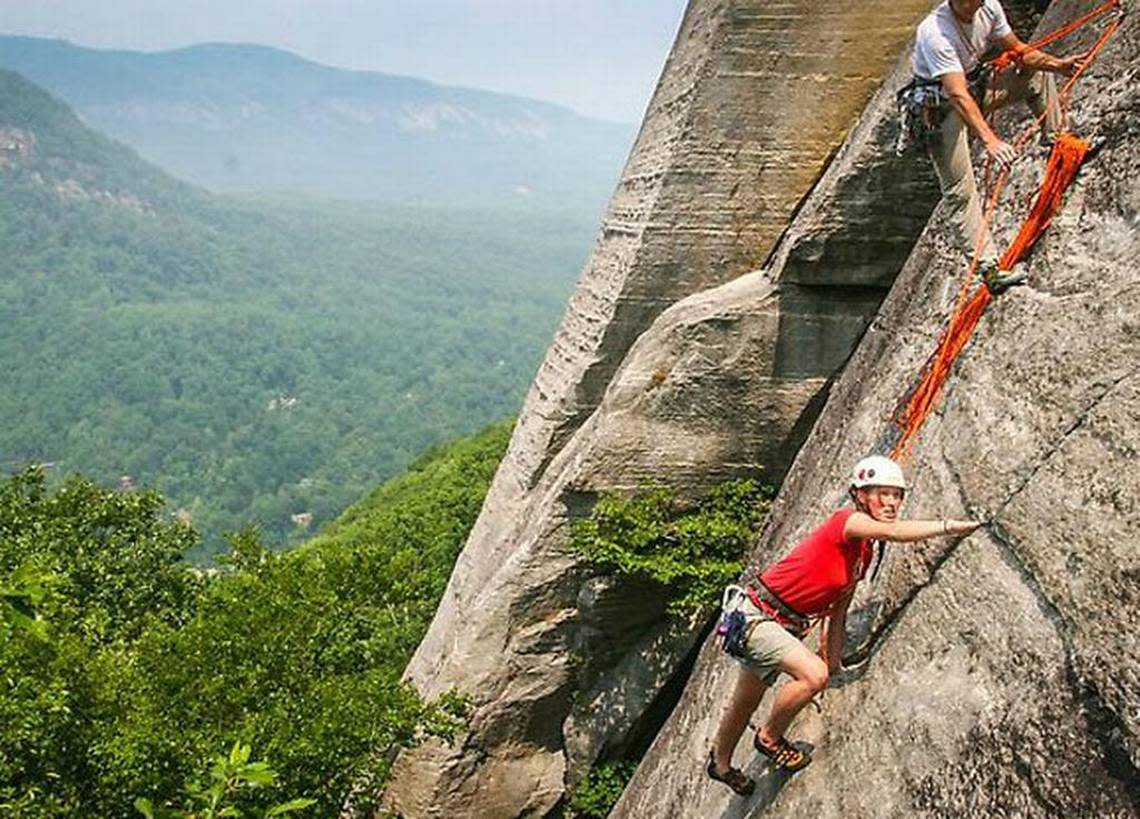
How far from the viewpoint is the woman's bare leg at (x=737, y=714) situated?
6789mm

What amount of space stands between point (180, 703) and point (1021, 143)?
11.3m

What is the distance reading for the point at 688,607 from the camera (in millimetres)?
13023

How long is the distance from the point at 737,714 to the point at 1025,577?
7.75ft

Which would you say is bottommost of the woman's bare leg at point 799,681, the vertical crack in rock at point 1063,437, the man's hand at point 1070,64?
the woman's bare leg at point 799,681

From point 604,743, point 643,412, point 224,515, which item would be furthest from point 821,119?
point 224,515

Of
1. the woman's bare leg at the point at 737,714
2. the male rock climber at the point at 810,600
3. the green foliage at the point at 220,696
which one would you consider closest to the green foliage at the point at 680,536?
the green foliage at the point at 220,696

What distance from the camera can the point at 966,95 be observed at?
7.44 m

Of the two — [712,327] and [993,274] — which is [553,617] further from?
[993,274]

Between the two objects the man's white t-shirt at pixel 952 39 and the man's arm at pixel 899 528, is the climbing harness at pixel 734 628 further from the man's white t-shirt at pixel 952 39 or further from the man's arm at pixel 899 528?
the man's white t-shirt at pixel 952 39

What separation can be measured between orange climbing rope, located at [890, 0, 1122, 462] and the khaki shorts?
5.92 ft

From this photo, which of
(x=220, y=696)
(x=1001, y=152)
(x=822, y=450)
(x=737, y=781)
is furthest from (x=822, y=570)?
(x=220, y=696)

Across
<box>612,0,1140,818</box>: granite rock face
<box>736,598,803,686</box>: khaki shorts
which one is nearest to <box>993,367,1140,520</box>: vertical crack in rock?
<box>612,0,1140,818</box>: granite rock face

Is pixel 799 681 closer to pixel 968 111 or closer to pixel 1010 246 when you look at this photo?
pixel 1010 246

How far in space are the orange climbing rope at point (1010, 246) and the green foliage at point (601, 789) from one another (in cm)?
817
